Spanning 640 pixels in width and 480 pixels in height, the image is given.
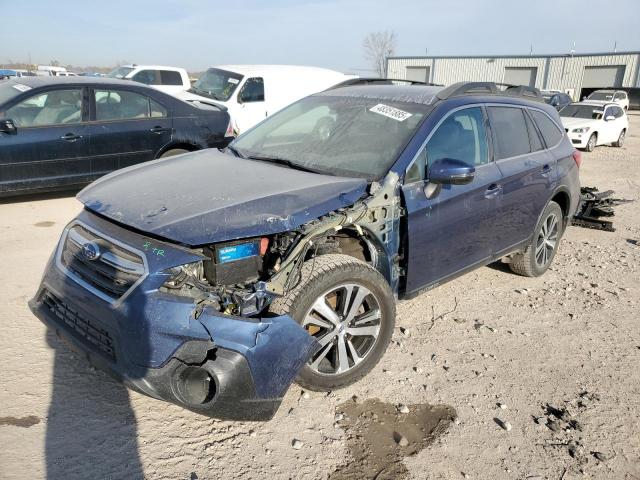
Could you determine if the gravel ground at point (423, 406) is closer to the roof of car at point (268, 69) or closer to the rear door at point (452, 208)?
the rear door at point (452, 208)

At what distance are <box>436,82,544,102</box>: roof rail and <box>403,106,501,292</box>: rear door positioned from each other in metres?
0.16

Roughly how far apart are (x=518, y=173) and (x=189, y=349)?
10.1 ft

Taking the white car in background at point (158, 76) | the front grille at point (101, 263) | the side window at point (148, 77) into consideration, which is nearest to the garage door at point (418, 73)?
the white car in background at point (158, 76)

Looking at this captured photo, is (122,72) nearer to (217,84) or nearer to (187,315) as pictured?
(217,84)

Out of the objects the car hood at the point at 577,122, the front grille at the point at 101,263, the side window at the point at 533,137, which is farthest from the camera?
the car hood at the point at 577,122

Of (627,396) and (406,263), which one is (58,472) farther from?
(627,396)

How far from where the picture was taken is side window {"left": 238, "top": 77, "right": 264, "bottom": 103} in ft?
35.6

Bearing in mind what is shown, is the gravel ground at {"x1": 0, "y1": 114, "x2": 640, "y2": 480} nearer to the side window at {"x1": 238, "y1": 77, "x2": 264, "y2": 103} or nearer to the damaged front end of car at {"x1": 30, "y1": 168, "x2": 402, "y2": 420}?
the damaged front end of car at {"x1": 30, "y1": 168, "x2": 402, "y2": 420}

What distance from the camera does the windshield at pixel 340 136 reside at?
346cm

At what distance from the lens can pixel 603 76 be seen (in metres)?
46.1

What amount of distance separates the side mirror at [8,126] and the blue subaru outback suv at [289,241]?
3397 millimetres

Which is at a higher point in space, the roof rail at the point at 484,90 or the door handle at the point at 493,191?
the roof rail at the point at 484,90

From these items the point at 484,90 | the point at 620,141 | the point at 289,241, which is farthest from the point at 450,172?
the point at 620,141

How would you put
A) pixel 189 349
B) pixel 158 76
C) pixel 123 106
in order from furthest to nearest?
pixel 158 76 → pixel 123 106 → pixel 189 349
